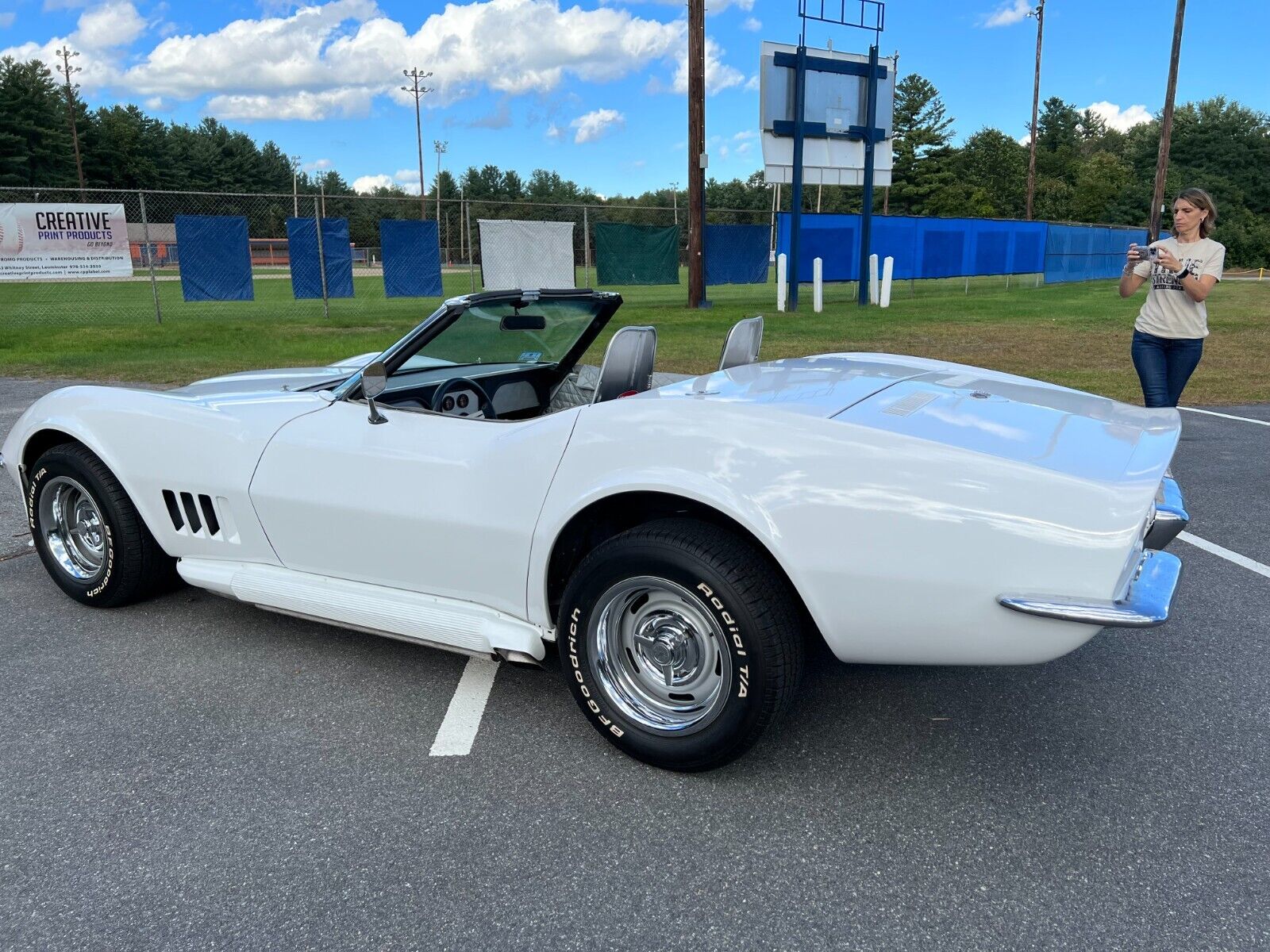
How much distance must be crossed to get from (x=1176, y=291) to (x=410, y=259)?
14.5m

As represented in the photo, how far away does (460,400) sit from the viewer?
3.67m

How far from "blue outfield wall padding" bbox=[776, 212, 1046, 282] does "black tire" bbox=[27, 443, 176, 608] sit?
693 inches

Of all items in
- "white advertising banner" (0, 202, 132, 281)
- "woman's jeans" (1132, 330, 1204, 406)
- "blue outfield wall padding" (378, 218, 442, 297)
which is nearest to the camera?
"woman's jeans" (1132, 330, 1204, 406)

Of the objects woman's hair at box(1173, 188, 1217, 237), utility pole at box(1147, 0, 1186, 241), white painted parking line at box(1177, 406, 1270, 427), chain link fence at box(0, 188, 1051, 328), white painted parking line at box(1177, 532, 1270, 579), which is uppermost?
utility pole at box(1147, 0, 1186, 241)

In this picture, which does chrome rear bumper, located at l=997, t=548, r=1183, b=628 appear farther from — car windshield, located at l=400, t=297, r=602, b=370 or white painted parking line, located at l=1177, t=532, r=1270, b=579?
white painted parking line, located at l=1177, t=532, r=1270, b=579

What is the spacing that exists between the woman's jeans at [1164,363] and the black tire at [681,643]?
430 cm

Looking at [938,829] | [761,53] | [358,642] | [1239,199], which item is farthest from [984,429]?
[1239,199]

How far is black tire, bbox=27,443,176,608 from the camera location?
3.61m

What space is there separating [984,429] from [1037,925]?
3.80 ft

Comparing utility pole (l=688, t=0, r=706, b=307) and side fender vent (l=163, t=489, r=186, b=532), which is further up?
utility pole (l=688, t=0, r=706, b=307)

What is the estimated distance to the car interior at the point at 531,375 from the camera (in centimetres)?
320

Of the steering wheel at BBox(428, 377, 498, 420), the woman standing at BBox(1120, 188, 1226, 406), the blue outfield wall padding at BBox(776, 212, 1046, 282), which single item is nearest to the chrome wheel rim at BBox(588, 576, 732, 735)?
the steering wheel at BBox(428, 377, 498, 420)

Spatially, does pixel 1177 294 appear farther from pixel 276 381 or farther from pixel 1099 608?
pixel 276 381

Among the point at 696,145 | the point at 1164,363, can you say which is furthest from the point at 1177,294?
the point at 696,145
